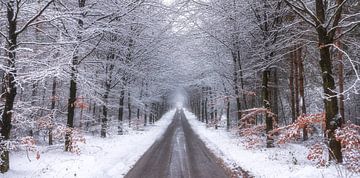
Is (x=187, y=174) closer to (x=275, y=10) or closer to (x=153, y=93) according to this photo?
(x=275, y=10)

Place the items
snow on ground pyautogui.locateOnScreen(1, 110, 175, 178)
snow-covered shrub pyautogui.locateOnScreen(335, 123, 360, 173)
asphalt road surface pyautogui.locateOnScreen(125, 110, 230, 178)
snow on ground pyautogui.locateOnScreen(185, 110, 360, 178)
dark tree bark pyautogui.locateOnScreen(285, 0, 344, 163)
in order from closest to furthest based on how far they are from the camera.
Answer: snow-covered shrub pyautogui.locateOnScreen(335, 123, 360, 173)
snow on ground pyautogui.locateOnScreen(185, 110, 360, 178)
dark tree bark pyautogui.locateOnScreen(285, 0, 344, 163)
snow on ground pyautogui.locateOnScreen(1, 110, 175, 178)
asphalt road surface pyautogui.locateOnScreen(125, 110, 230, 178)

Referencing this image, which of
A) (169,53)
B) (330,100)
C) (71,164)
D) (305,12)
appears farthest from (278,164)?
(169,53)

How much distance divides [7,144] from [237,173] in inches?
279

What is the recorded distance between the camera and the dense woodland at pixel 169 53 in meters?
10.8

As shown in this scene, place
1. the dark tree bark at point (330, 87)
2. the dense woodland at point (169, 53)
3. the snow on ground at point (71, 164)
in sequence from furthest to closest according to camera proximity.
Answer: the snow on ground at point (71, 164) < the dense woodland at point (169, 53) < the dark tree bark at point (330, 87)

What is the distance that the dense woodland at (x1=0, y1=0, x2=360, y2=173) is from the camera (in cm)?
1081

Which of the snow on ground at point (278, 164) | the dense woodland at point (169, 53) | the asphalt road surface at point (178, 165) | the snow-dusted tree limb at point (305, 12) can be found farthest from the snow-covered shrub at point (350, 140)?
the asphalt road surface at point (178, 165)

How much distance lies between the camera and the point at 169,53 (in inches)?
1431

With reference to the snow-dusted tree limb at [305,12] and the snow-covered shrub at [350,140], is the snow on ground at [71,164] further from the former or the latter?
the snow-dusted tree limb at [305,12]

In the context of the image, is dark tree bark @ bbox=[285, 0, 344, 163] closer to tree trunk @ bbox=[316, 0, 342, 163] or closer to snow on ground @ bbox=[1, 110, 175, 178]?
tree trunk @ bbox=[316, 0, 342, 163]

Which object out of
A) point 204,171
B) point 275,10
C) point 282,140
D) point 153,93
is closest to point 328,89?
point 282,140

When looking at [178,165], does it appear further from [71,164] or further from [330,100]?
[330,100]

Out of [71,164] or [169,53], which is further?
[169,53]

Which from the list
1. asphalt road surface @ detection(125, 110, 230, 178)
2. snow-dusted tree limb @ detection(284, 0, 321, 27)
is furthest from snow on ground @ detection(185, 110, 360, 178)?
snow-dusted tree limb @ detection(284, 0, 321, 27)
